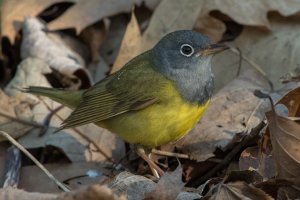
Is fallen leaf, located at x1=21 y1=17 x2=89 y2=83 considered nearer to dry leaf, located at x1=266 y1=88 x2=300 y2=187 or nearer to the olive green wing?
the olive green wing

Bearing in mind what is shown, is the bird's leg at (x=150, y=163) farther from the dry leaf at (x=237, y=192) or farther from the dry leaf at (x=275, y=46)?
the dry leaf at (x=275, y=46)

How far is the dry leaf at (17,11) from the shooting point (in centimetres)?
841

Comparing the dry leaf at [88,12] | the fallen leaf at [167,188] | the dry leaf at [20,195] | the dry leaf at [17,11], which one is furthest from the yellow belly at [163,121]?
the dry leaf at [17,11]

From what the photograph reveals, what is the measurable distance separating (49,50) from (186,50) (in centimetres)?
233

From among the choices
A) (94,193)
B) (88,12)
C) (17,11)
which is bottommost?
(88,12)

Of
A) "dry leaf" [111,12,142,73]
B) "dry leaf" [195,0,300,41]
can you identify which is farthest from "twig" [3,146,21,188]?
"dry leaf" [195,0,300,41]

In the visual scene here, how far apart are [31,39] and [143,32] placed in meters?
1.33

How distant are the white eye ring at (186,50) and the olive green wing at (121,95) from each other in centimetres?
30

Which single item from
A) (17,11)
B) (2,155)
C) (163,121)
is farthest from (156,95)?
(17,11)

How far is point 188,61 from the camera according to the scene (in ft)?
20.5

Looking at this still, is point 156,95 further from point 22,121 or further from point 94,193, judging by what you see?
point 94,193

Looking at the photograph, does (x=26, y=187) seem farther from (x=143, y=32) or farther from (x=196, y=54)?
(x=143, y=32)

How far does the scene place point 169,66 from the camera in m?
6.28

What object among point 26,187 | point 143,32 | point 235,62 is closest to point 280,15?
point 235,62
